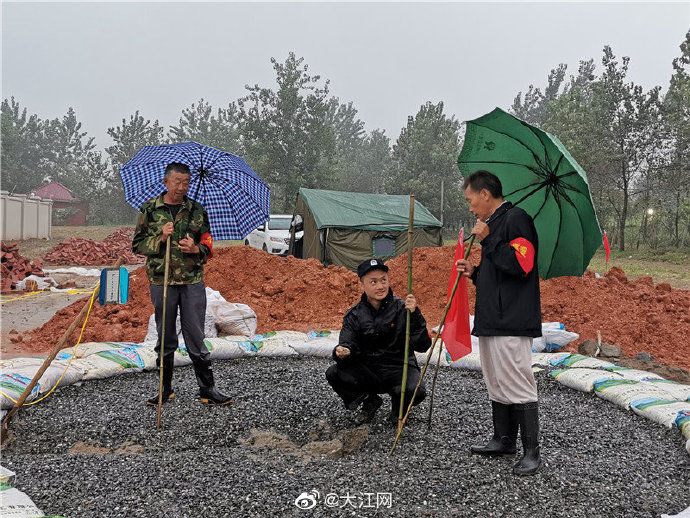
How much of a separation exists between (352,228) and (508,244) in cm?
1046

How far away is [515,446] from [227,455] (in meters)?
1.55

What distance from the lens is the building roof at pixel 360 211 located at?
1306cm

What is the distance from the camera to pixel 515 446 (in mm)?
2877

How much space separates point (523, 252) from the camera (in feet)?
8.36

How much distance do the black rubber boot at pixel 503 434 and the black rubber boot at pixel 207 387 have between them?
185 centimetres

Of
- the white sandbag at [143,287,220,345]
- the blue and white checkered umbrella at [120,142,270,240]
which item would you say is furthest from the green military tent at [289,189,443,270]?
the blue and white checkered umbrella at [120,142,270,240]

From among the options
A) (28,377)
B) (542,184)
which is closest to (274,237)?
(28,377)

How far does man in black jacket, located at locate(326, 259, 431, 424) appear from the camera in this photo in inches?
125

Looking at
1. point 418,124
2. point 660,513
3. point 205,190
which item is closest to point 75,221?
point 418,124

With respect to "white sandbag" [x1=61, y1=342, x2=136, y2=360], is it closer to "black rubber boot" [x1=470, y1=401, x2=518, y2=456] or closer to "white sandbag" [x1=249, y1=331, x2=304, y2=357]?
"white sandbag" [x1=249, y1=331, x2=304, y2=357]

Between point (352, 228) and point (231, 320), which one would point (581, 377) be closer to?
point (231, 320)

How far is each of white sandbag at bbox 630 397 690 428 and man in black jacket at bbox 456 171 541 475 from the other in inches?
55.4

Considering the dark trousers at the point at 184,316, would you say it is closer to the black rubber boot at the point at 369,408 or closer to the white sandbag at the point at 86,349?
the black rubber boot at the point at 369,408

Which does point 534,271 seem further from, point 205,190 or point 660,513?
point 205,190
